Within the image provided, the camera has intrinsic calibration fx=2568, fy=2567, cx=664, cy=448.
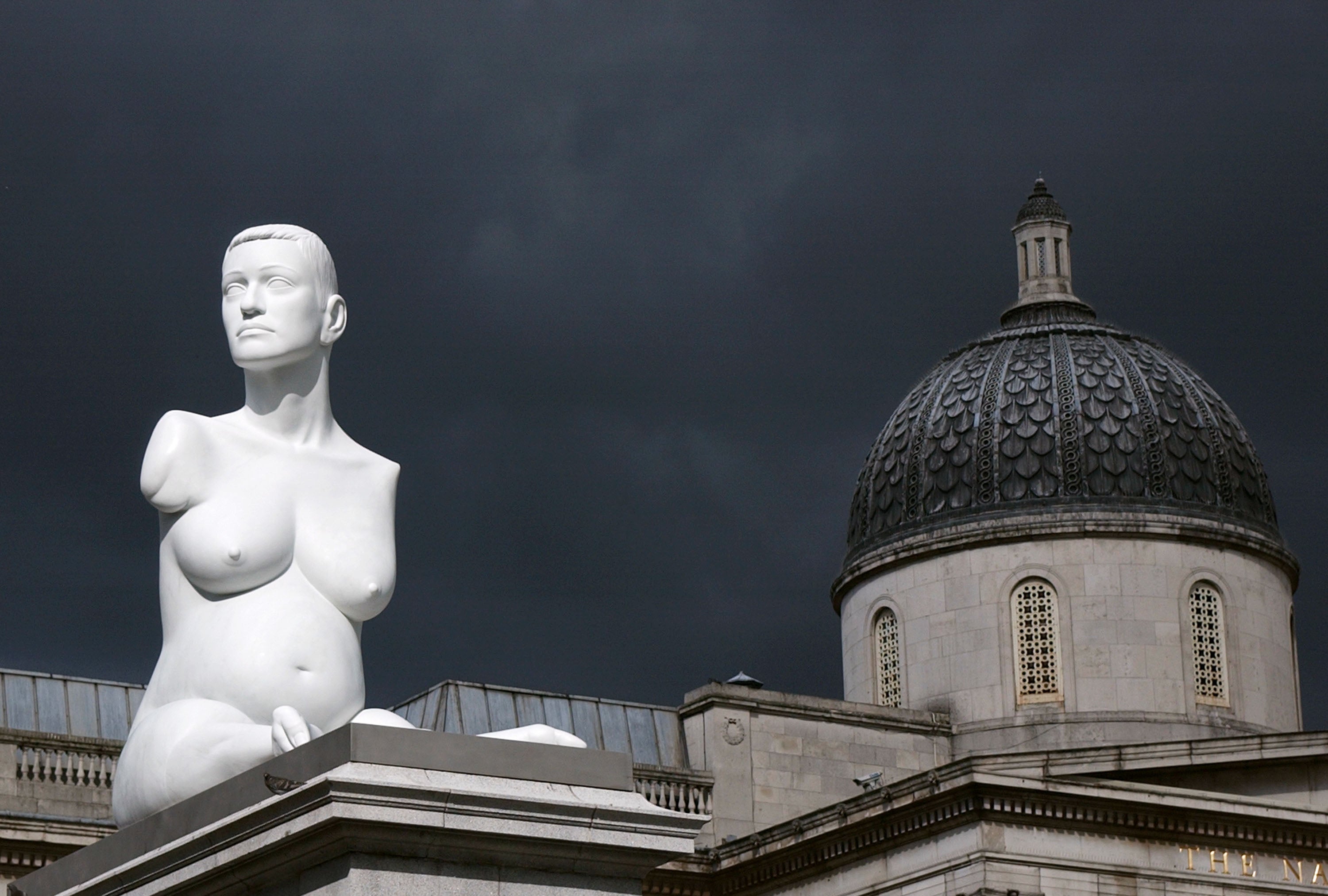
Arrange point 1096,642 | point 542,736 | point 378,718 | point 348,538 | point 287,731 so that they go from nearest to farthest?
point 287,731
point 542,736
point 378,718
point 348,538
point 1096,642

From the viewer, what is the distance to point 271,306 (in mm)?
10930

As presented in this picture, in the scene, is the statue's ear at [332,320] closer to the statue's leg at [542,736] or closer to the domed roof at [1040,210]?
the statue's leg at [542,736]

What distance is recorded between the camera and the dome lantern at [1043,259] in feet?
172

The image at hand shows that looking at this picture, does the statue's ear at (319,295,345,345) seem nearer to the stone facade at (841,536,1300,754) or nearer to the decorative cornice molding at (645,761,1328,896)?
the decorative cornice molding at (645,761,1328,896)

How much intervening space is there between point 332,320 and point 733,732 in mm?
33689

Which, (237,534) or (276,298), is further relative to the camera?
(276,298)

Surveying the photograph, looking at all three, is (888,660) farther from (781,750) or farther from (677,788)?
(677,788)

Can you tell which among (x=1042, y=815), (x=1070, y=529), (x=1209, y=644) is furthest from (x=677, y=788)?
(x=1209, y=644)

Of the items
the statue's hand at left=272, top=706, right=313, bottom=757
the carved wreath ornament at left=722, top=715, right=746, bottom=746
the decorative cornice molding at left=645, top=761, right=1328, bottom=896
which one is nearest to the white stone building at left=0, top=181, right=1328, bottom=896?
the carved wreath ornament at left=722, top=715, right=746, bottom=746

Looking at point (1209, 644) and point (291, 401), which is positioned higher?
point (1209, 644)

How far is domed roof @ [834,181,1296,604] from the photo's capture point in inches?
1875

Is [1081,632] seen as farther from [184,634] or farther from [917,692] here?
[184,634]

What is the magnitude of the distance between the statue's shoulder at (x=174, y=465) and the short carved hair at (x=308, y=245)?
0.79 meters

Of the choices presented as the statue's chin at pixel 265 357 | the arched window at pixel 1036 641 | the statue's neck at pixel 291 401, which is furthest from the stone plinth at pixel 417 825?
the arched window at pixel 1036 641
